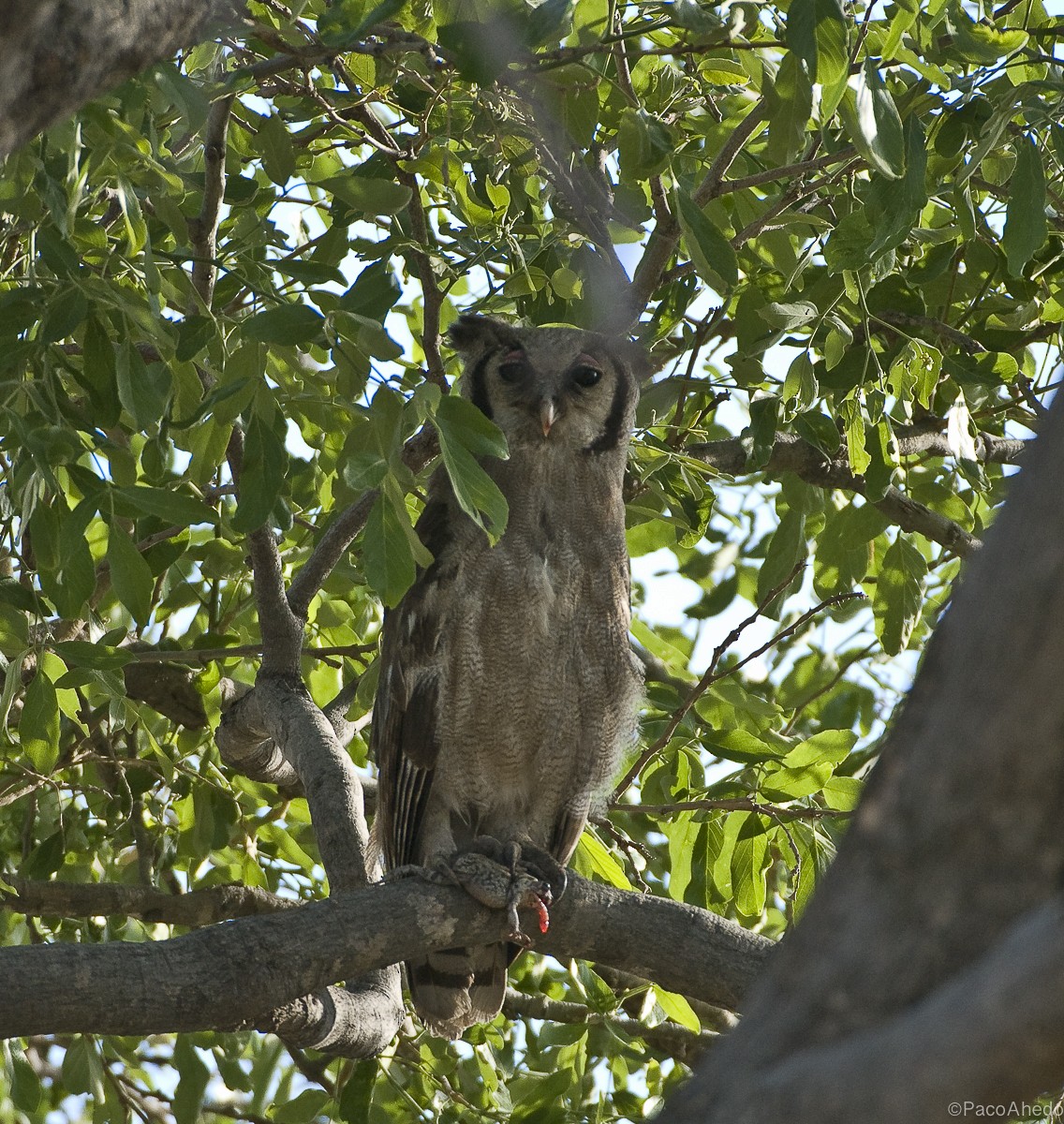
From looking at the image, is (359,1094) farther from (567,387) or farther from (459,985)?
(567,387)

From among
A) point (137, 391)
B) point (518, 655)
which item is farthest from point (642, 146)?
point (518, 655)

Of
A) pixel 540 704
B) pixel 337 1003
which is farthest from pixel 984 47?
pixel 337 1003

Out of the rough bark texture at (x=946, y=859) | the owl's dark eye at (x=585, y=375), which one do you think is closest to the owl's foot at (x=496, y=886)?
the owl's dark eye at (x=585, y=375)

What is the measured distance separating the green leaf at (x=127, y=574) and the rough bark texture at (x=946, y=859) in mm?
1418

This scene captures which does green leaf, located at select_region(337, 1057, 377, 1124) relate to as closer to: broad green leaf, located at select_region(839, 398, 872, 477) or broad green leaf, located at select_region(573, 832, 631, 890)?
broad green leaf, located at select_region(573, 832, 631, 890)

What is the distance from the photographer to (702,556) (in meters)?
3.97

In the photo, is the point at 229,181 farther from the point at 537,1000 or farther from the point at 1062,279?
A: the point at 537,1000

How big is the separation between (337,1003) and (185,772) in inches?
39.6

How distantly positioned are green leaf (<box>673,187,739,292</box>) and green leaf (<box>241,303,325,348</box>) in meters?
0.57

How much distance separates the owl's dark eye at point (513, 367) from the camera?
326 cm

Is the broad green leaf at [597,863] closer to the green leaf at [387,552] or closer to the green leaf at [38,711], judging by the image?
the green leaf at [38,711]

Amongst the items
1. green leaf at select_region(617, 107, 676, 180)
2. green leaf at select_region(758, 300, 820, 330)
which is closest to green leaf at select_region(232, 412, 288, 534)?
green leaf at select_region(617, 107, 676, 180)

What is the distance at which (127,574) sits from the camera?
6.79 ft

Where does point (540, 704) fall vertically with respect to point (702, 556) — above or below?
below
